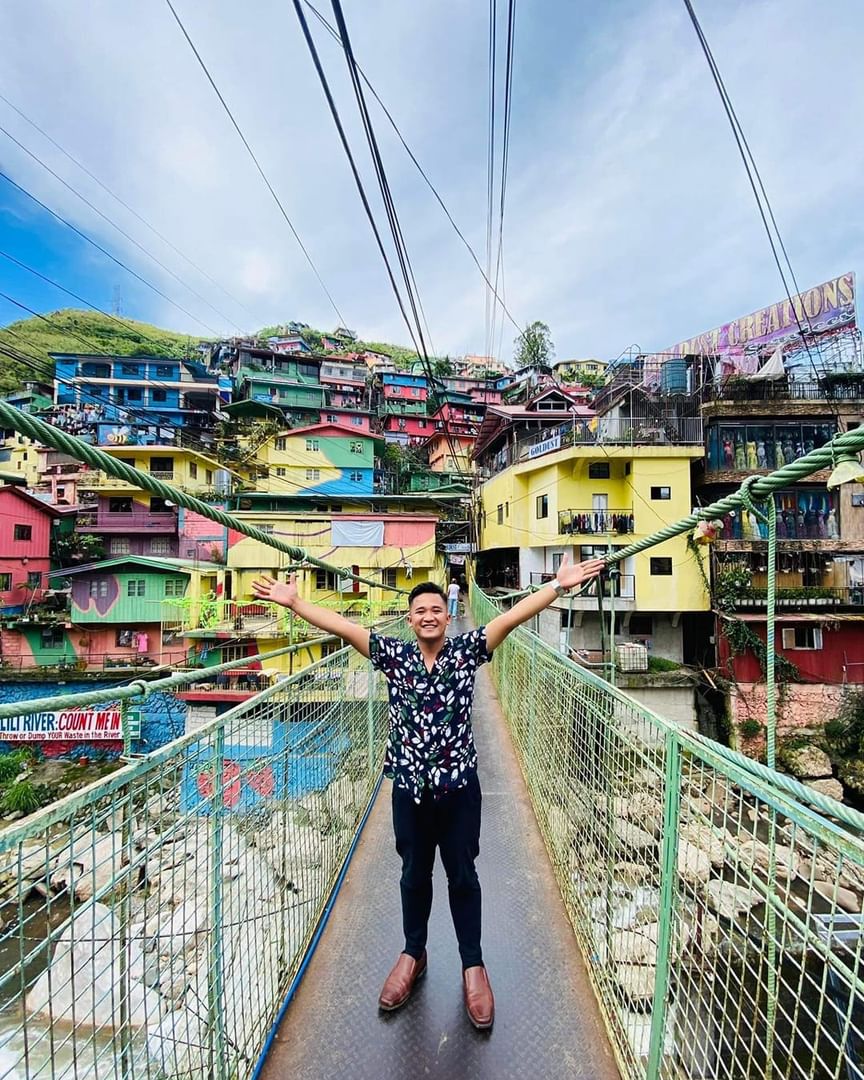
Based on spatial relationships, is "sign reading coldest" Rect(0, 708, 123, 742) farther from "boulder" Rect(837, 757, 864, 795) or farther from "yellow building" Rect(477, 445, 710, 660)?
"boulder" Rect(837, 757, 864, 795)

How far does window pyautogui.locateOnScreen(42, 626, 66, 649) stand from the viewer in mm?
15781

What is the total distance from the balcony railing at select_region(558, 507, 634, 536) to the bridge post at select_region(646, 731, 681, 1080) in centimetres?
1336

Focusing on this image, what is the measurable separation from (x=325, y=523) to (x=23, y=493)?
1023 centimetres

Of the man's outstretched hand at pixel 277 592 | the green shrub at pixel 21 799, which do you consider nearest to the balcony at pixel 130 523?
the green shrub at pixel 21 799

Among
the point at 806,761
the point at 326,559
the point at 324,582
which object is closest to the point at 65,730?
the point at 324,582

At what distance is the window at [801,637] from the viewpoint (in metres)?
12.1

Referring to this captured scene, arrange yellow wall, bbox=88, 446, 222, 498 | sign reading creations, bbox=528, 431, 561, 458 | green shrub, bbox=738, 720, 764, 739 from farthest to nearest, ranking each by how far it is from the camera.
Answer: yellow wall, bbox=88, 446, 222, 498 < sign reading creations, bbox=528, 431, 561, 458 < green shrub, bbox=738, 720, 764, 739

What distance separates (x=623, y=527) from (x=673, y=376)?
5.23 m

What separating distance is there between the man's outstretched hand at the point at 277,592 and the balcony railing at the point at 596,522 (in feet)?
43.5

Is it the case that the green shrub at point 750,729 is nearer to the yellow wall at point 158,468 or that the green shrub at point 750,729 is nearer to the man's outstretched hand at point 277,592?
the man's outstretched hand at point 277,592

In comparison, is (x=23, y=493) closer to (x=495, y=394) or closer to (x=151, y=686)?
(x=151, y=686)

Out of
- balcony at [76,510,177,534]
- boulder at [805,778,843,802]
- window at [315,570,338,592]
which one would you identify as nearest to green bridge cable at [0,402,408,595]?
boulder at [805,778,843,802]

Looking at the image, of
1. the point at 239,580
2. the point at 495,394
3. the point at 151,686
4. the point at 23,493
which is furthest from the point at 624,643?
the point at 495,394

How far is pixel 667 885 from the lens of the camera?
1.32m
